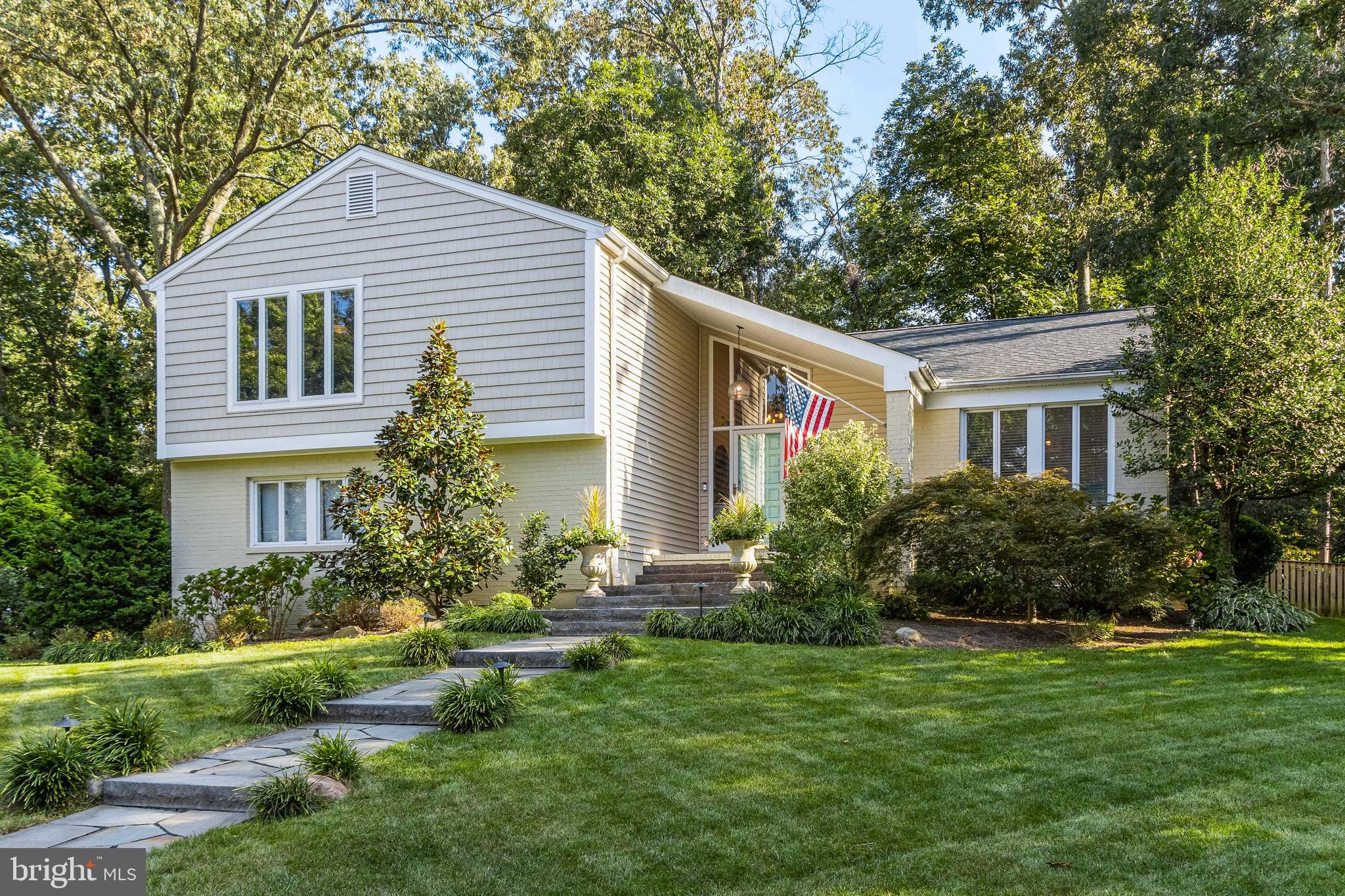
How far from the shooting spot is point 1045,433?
14086 mm

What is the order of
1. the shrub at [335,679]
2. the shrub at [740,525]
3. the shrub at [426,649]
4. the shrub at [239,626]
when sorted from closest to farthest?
1. the shrub at [335,679]
2. the shrub at [426,649]
3. the shrub at [239,626]
4. the shrub at [740,525]

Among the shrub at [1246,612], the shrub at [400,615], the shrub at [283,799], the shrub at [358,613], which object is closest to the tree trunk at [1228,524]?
the shrub at [1246,612]

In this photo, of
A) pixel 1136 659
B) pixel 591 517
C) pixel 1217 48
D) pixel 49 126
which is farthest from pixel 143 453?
pixel 1217 48

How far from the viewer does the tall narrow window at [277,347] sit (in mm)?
14297

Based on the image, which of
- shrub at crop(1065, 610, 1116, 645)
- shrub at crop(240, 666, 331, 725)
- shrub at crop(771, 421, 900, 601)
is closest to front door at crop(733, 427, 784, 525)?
shrub at crop(771, 421, 900, 601)

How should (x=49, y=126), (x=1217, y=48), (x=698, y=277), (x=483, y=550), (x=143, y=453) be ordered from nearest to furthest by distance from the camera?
(x=483, y=550)
(x=1217, y=48)
(x=143, y=453)
(x=49, y=126)
(x=698, y=277)

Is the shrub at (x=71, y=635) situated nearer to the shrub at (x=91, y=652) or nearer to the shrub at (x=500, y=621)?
the shrub at (x=91, y=652)

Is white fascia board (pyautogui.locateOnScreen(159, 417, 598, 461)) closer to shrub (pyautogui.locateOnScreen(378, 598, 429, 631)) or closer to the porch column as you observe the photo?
shrub (pyautogui.locateOnScreen(378, 598, 429, 631))

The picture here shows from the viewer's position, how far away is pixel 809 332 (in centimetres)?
1384

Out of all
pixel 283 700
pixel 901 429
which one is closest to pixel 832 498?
pixel 901 429

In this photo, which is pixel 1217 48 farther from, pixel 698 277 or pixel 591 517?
pixel 591 517

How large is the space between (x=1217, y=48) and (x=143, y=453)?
23149mm

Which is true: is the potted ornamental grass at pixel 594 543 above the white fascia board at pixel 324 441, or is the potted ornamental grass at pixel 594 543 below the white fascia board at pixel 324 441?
below

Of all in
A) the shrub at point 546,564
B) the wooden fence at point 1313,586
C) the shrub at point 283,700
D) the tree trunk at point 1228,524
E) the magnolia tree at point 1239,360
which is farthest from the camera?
the wooden fence at point 1313,586
